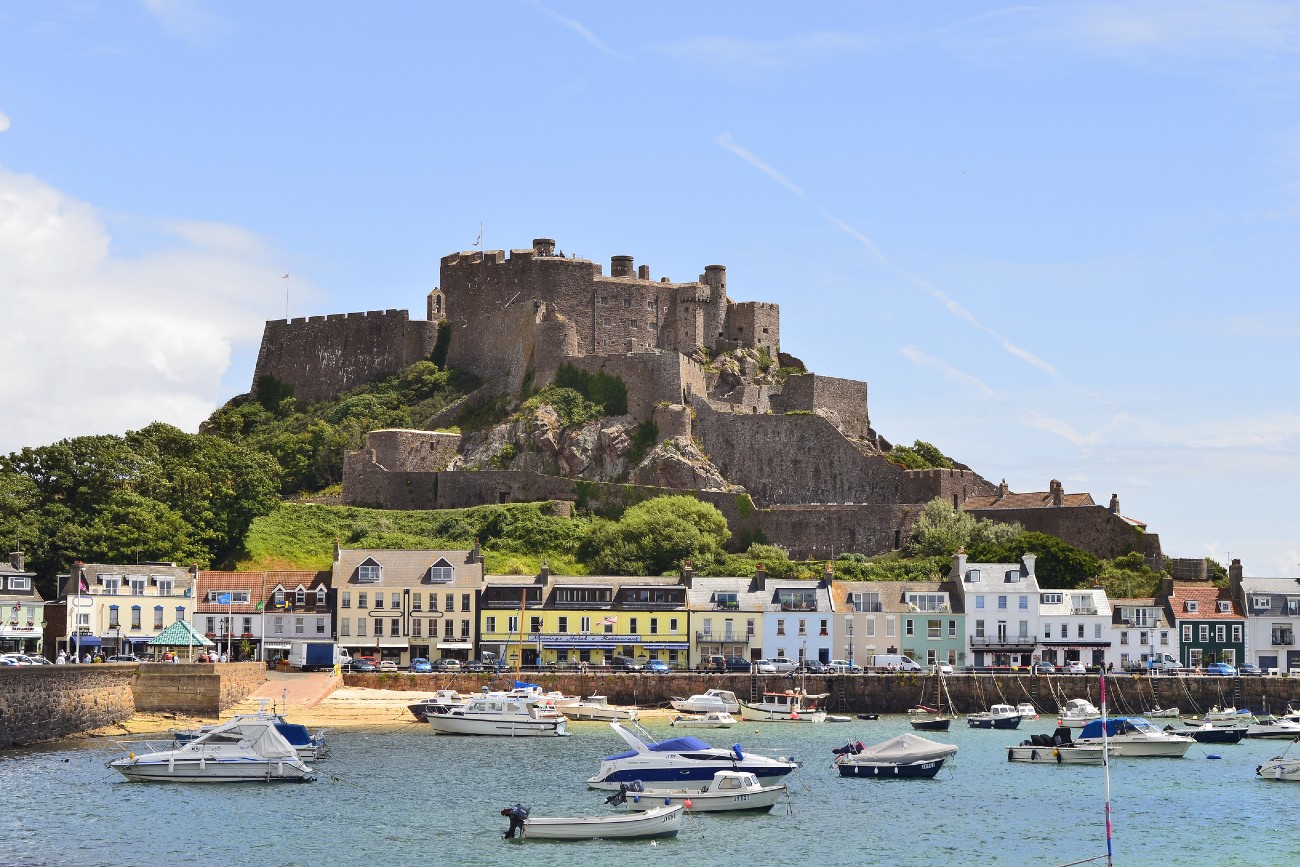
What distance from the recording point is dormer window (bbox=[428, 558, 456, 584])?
Answer: 69.9 m

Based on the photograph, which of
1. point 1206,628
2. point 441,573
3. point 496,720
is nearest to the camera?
point 496,720

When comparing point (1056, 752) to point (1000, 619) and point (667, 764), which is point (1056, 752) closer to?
point (667, 764)

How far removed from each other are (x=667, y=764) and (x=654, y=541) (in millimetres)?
35632

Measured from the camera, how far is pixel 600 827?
3775 centimetres

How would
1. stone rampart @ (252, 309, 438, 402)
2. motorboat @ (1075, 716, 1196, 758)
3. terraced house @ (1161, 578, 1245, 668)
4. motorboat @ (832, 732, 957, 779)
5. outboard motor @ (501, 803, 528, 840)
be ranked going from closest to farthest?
outboard motor @ (501, 803, 528, 840) < motorboat @ (832, 732, 957, 779) < motorboat @ (1075, 716, 1196, 758) < terraced house @ (1161, 578, 1245, 668) < stone rampart @ (252, 309, 438, 402)

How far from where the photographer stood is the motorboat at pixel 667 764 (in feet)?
139

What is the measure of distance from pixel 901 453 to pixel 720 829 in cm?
5484

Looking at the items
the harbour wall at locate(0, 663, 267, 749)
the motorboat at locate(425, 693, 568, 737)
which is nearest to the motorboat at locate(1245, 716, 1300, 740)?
the motorboat at locate(425, 693, 568, 737)

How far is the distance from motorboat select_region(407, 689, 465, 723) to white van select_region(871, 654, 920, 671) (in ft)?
55.2

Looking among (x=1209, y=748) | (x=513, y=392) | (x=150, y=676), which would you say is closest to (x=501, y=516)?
(x=513, y=392)

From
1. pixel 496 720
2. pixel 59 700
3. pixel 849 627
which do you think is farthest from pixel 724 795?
pixel 849 627

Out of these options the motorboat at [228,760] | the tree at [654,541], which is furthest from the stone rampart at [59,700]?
the tree at [654,541]

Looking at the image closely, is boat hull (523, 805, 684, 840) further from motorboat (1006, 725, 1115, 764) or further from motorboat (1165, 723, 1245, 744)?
motorboat (1165, 723, 1245, 744)

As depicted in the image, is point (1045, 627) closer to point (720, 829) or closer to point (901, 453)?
point (901, 453)
